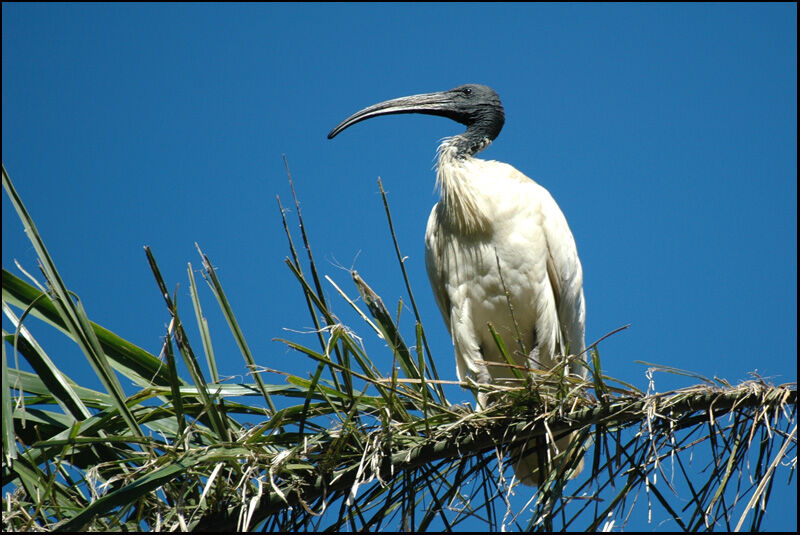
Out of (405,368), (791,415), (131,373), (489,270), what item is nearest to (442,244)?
(489,270)

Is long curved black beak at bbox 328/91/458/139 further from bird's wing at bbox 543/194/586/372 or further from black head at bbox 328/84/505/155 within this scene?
bird's wing at bbox 543/194/586/372

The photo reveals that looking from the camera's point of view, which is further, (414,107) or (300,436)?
(414,107)

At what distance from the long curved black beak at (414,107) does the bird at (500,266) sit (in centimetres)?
54

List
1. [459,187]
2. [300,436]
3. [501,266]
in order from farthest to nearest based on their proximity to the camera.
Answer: [459,187] < [501,266] < [300,436]

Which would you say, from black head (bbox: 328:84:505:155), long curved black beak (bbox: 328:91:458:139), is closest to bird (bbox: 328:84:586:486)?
black head (bbox: 328:84:505:155)

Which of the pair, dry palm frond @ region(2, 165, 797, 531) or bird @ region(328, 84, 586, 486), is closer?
dry palm frond @ region(2, 165, 797, 531)

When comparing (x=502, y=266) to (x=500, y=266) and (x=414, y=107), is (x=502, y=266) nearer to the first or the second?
(x=500, y=266)

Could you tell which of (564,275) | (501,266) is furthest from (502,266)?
(564,275)

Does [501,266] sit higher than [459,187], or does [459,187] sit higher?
[459,187]

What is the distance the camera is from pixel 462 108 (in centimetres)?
499

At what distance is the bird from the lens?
4.23 m

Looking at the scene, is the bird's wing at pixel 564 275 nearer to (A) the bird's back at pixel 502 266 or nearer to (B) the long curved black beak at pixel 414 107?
(A) the bird's back at pixel 502 266

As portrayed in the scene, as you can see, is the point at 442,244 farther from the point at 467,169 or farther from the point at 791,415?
the point at 791,415

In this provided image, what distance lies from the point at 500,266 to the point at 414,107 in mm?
1222
